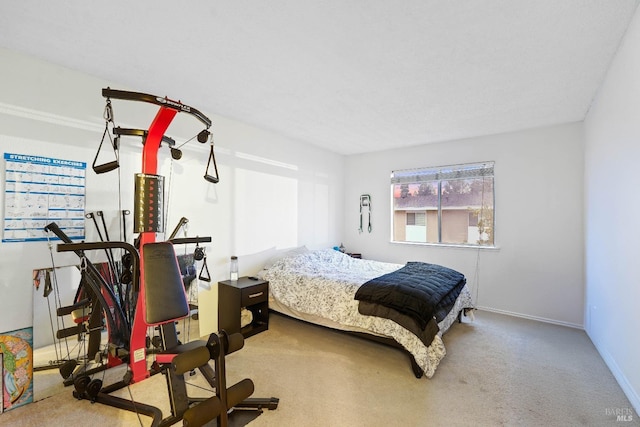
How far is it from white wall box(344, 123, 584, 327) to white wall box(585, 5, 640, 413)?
0.46 m

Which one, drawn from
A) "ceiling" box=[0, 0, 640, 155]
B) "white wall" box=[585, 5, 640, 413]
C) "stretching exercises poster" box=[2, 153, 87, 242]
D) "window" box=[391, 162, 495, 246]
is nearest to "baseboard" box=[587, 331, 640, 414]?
"white wall" box=[585, 5, 640, 413]

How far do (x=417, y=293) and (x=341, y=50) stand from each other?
1.98 meters

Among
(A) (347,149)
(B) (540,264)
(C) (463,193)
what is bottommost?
(B) (540,264)

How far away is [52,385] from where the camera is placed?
6.97 feet

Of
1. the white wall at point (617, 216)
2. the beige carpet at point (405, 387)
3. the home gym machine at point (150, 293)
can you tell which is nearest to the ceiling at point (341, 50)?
the white wall at point (617, 216)

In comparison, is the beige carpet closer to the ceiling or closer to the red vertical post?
the red vertical post

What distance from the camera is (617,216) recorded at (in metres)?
2.21

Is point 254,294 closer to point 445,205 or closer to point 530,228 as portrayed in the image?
point 445,205

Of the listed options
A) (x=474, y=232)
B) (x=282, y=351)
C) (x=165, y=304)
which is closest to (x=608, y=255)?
(x=474, y=232)

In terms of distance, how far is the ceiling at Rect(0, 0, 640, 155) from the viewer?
1.63 metres

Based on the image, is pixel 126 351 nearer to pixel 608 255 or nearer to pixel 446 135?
pixel 608 255

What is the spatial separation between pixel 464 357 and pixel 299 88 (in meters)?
2.82
